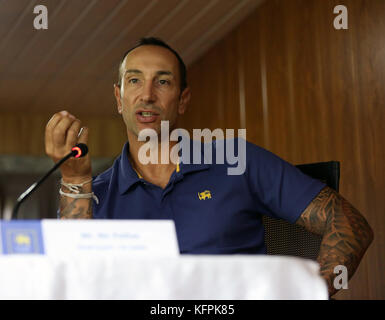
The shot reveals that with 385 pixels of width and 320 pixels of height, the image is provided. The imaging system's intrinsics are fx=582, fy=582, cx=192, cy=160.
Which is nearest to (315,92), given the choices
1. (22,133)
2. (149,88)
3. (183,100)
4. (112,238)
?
(183,100)

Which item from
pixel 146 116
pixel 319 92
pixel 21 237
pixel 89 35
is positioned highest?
pixel 89 35

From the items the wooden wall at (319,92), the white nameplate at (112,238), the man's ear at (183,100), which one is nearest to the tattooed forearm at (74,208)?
the man's ear at (183,100)

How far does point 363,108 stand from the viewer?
7.26 ft

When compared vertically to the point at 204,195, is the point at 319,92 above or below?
above

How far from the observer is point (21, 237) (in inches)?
30.1

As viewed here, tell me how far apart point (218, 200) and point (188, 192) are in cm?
8

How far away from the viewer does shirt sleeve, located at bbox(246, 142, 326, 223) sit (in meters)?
1.38

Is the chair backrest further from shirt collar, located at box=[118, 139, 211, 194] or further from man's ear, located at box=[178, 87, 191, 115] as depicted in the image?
man's ear, located at box=[178, 87, 191, 115]

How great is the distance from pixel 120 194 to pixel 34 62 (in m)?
2.48

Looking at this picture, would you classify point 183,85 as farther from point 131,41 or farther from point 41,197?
point 41,197

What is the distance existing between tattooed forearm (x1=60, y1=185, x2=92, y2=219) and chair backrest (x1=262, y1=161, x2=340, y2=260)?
0.45 meters

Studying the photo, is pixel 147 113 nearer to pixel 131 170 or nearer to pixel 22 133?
pixel 131 170
